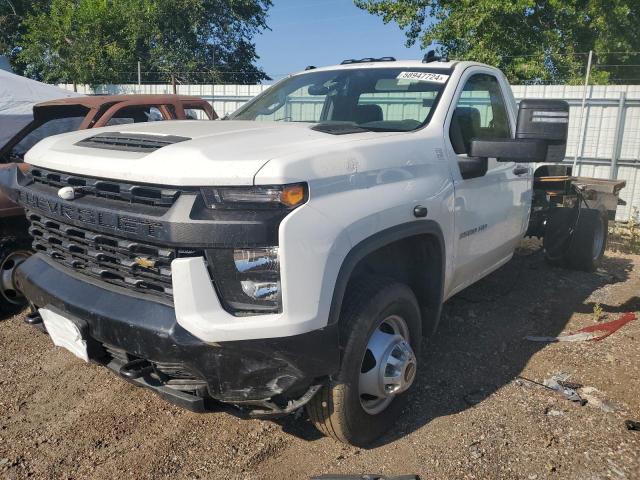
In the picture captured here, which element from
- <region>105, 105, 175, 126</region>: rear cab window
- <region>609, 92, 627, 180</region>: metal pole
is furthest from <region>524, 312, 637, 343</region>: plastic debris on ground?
<region>609, 92, 627, 180</region>: metal pole

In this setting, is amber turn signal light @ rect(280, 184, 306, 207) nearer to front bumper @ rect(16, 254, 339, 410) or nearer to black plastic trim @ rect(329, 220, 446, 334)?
black plastic trim @ rect(329, 220, 446, 334)

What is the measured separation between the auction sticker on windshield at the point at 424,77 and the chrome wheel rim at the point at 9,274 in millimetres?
3264

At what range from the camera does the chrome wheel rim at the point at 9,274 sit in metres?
4.59

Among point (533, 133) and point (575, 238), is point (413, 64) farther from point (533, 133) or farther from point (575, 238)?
point (575, 238)

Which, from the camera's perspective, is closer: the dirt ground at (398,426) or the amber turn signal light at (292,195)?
the amber turn signal light at (292,195)

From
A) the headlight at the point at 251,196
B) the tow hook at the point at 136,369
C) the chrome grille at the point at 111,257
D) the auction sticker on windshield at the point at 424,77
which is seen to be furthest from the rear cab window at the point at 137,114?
the headlight at the point at 251,196

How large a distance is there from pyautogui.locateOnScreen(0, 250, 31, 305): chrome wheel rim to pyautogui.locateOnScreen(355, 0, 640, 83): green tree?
13.9 m

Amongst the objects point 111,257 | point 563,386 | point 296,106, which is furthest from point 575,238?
point 111,257

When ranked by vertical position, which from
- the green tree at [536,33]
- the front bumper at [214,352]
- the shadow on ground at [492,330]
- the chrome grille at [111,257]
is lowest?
the shadow on ground at [492,330]

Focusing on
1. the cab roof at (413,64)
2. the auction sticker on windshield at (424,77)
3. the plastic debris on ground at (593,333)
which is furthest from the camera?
the plastic debris on ground at (593,333)

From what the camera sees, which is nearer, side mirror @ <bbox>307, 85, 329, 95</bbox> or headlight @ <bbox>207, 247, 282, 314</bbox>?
headlight @ <bbox>207, 247, 282, 314</bbox>

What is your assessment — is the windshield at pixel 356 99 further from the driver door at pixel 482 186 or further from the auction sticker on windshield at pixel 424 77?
the driver door at pixel 482 186

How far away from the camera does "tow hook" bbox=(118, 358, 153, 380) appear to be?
2.58m

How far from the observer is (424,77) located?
3797 millimetres
